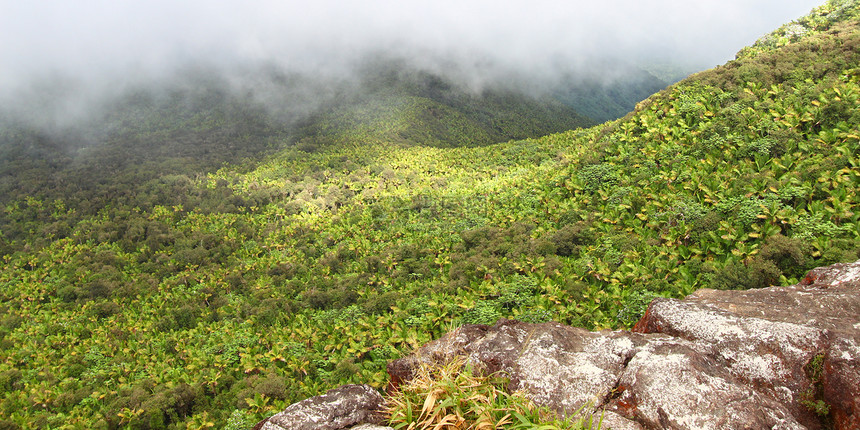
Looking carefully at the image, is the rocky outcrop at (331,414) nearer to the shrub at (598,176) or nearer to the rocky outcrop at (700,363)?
the rocky outcrop at (700,363)

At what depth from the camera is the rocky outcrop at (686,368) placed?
Result: 19.1 feet

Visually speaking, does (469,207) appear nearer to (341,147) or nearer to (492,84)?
(341,147)

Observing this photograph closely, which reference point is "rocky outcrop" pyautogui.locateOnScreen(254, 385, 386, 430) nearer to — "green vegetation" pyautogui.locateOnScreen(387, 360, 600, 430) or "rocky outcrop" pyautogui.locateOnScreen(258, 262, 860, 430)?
"rocky outcrop" pyautogui.locateOnScreen(258, 262, 860, 430)

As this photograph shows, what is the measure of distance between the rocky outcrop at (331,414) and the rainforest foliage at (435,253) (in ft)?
7.46

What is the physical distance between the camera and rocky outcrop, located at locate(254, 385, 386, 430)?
6531 millimetres

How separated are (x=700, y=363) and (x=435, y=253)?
91.0 feet

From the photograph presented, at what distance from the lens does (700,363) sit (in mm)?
6520

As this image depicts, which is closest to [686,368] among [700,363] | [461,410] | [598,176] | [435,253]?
[700,363]

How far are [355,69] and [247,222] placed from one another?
423 ft

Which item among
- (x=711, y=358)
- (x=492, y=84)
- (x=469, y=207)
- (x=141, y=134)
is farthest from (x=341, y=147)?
(x=492, y=84)

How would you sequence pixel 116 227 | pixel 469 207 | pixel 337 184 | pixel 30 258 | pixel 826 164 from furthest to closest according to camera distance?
pixel 337 184, pixel 116 227, pixel 30 258, pixel 469 207, pixel 826 164

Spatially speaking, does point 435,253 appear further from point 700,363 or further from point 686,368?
point 686,368

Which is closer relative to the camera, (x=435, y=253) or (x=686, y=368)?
(x=686, y=368)

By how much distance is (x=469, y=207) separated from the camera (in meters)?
40.6
